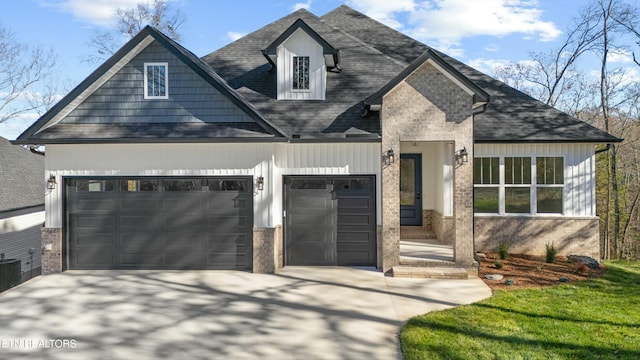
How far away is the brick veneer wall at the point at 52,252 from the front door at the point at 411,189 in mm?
10548

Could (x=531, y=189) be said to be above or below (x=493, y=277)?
above

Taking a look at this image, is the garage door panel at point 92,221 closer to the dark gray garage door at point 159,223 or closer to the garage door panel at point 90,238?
the dark gray garage door at point 159,223

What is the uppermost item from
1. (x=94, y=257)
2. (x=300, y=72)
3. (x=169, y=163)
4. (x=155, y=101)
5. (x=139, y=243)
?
(x=300, y=72)

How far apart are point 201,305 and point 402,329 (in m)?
3.90

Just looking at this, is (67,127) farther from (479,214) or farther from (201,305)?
(479,214)

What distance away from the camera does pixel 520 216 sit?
12680mm

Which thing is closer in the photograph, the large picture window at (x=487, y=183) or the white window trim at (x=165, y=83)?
the white window trim at (x=165, y=83)

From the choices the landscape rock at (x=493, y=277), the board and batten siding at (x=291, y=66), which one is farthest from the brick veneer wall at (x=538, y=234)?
the board and batten siding at (x=291, y=66)

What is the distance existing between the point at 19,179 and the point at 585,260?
24890mm

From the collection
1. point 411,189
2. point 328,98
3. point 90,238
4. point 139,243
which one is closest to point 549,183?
point 411,189

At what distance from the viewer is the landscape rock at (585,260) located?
11.1 meters

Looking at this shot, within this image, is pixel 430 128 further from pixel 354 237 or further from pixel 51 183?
pixel 51 183

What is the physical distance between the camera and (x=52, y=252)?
34.7 feet

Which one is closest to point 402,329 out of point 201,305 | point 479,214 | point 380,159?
point 201,305
